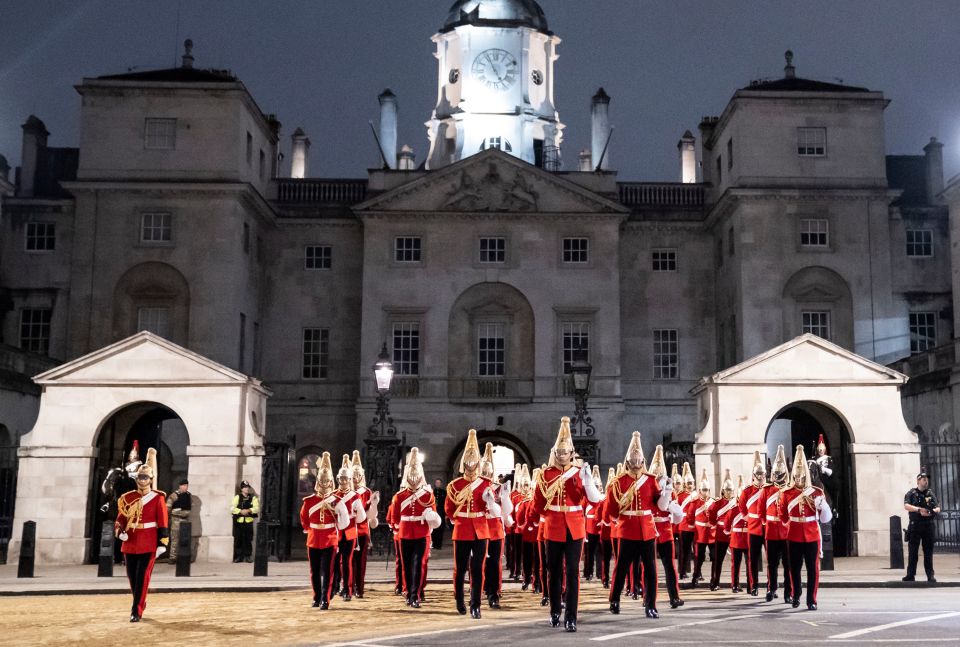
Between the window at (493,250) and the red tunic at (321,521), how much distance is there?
3063cm

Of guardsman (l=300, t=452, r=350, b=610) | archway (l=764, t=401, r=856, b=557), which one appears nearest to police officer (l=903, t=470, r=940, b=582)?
archway (l=764, t=401, r=856, b=557)

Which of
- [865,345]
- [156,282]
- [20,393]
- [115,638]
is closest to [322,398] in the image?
[156,282]

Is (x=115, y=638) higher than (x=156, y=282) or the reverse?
the reverse

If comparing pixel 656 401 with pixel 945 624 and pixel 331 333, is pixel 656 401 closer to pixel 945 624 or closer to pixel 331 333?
pixel 331 333

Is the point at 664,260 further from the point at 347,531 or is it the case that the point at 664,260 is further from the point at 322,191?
the point at 347,531

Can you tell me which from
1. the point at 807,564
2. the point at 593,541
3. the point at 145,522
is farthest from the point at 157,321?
the point at 807,564

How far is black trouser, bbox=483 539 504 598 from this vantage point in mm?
16969

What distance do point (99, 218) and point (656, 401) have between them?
868 inches

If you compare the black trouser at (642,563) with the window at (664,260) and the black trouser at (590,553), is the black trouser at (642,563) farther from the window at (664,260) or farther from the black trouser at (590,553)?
the window at (664,260)

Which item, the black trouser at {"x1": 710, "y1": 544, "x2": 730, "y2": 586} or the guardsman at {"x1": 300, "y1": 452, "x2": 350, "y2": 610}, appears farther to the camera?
the black trouser at {"x1": 710, "y1": 544, "x2": 730, "y2": 586}

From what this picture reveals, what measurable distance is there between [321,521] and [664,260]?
34151mm

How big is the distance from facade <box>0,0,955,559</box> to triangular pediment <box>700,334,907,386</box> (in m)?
17.4

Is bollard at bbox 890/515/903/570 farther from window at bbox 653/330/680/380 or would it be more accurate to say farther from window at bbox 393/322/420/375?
window at bbox 393/322/420/375

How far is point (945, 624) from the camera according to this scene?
14.3m
